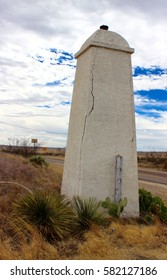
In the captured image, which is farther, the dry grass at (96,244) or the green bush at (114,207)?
the green bush at (114,207)

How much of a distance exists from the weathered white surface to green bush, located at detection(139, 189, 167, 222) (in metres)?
0.33

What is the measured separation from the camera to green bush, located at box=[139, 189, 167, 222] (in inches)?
285

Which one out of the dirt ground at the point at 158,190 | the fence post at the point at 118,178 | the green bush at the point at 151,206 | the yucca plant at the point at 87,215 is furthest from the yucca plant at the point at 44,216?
the dirt ground at the point at 158,190

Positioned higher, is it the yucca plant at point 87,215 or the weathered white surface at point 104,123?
the weathered white surface at point 104,123

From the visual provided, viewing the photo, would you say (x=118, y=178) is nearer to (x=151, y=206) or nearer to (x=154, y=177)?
(x=151, y=206)

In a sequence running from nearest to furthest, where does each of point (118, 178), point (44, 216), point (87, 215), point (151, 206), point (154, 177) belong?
point (44, 216) → point (87, 215) → point (118, 178) → point (151, 206) → point (154, 177)

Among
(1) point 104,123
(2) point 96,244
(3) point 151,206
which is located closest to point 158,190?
(3) point 151,206

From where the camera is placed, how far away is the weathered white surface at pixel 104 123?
7.06 metres

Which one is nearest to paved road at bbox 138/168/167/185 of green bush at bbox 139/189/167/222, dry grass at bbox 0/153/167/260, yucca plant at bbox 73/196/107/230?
green bush at bbox 139/189/167/222

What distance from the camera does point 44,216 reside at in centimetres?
564

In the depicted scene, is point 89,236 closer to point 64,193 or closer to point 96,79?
point 64,193

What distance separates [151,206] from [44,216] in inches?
114

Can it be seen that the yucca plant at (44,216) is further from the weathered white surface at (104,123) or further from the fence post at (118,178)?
the fence post at (118,178)

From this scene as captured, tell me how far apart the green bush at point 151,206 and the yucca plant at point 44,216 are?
6.78ft
